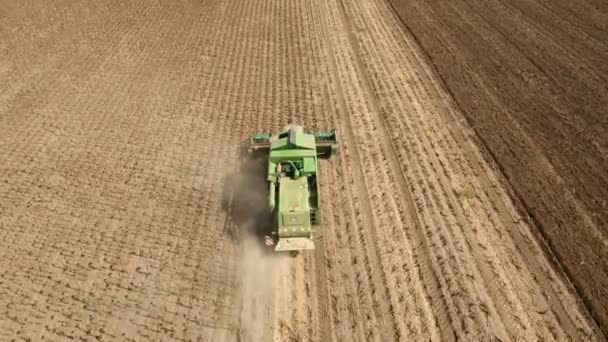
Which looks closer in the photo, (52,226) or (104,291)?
(104,291)

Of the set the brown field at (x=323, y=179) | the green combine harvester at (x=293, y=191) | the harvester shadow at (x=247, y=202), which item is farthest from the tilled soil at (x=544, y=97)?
the harvester shadow at (x=247, y=202)

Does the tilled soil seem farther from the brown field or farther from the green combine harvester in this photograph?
the green combine harvester

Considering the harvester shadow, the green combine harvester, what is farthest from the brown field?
the green combine harvester

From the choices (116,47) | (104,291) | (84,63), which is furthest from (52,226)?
(116,47)

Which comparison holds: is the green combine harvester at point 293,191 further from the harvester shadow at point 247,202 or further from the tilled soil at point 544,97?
the tilled soil at point 544,97

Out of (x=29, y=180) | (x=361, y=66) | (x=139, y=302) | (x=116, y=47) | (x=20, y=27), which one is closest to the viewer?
(x=139, y=302)

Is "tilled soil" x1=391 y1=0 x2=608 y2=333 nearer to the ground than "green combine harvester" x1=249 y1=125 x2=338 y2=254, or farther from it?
nearer to the ground

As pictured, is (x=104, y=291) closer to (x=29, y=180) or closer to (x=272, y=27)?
(x=29, y=180)
